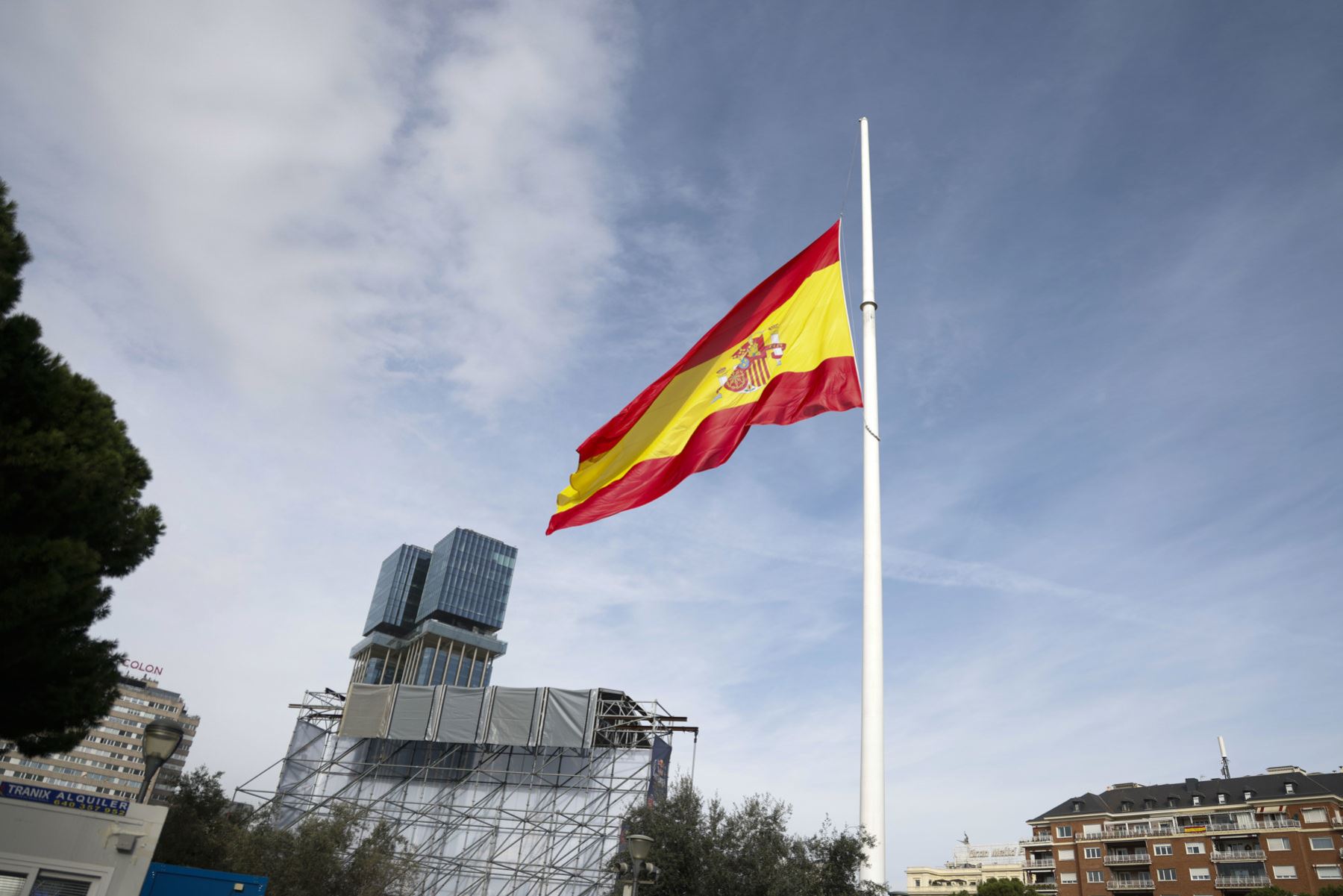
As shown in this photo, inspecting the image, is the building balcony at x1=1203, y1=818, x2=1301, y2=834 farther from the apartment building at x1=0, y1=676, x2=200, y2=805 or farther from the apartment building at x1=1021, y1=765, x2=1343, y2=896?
the apartment building at x1=0, y1=676, x2=200, y2=805

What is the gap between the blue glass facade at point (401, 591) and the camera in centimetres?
15488

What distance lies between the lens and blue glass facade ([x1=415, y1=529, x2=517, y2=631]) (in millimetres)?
149125

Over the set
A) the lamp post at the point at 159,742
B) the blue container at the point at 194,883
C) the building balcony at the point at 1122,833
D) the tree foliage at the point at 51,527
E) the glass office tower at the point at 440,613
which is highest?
the glass office tower at the point at 440,613

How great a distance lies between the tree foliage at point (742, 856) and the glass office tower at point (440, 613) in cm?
12843

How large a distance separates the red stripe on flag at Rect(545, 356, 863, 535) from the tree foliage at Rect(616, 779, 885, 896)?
12.3m

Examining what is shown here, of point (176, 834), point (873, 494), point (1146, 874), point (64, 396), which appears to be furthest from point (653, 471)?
point (1146, 874)

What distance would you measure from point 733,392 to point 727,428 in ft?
1.83

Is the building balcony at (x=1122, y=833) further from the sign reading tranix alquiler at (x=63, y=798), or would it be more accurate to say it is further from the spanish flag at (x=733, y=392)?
the sign reading tranix alquiler at (x=63, y=798)

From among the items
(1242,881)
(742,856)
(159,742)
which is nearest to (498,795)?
(742,856)

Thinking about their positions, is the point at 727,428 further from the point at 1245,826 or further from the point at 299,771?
the point at 1245,826

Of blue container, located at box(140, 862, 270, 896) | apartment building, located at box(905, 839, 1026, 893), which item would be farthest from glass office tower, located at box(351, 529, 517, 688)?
blue container, located at box(140, 862, 270, 896)

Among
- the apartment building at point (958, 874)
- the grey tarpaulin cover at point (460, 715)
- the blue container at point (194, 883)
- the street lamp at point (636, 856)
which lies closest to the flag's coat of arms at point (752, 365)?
the street lamp at point (636, 856)

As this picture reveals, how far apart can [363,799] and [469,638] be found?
11047cm

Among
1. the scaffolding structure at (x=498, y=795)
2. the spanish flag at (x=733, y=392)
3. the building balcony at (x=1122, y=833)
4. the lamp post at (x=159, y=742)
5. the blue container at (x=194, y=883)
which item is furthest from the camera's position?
the building balcony at (x=1122, y=833)
